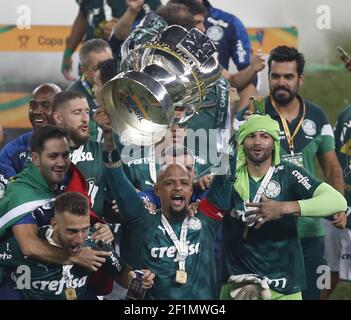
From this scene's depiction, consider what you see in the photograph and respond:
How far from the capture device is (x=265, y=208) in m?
5.93

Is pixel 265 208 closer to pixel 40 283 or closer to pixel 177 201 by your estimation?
pixel 177 201

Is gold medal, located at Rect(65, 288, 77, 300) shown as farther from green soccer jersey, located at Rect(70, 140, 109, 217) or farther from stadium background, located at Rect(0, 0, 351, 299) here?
stadium background, located at Rect(0, 0, 351, 299)

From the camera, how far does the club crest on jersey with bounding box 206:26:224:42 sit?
631 centimetres

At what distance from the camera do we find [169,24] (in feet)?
19.5

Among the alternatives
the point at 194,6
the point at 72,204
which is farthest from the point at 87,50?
the point at 72,204

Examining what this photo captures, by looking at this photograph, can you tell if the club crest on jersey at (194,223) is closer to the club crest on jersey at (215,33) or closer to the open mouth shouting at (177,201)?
the open mouth shouting at (177,201)

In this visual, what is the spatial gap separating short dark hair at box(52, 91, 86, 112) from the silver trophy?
1.47 ft

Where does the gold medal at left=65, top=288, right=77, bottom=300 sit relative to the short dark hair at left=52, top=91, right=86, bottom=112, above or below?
below

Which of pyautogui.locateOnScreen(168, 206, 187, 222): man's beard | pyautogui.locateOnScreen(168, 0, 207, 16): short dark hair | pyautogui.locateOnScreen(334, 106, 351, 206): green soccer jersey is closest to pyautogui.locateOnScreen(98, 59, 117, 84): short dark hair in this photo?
pyautogui.locateOnScreen(168, 0, 207, 16): short dark hair

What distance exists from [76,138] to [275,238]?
1.10 meters

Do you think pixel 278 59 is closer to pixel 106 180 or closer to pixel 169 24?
pixel 169 24

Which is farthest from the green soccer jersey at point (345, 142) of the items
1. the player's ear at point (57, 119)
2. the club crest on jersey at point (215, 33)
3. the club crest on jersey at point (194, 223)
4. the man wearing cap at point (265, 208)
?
the player's ear at point (57, 119)

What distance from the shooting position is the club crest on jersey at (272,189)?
5965mm
